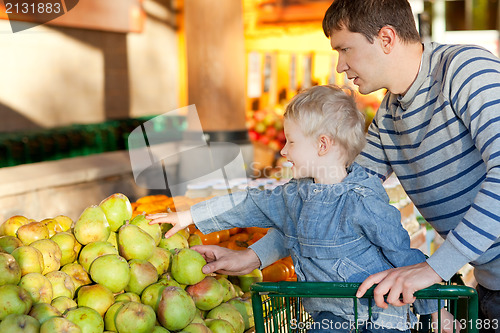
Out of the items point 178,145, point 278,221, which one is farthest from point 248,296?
point 178,145

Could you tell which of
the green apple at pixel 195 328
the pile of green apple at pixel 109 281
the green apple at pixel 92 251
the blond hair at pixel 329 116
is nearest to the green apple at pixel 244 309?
the pile of green apple at pixel 109 281

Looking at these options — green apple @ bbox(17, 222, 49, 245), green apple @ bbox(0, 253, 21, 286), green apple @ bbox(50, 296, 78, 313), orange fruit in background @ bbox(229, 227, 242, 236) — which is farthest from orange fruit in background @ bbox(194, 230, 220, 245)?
green apple @ bbox(0, 253, 21, 286)

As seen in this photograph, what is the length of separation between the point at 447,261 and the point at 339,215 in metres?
0.32

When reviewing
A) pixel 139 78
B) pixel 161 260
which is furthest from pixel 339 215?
pixel 139 78

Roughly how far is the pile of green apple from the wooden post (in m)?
3.45

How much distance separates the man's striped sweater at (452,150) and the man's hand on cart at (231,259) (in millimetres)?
574

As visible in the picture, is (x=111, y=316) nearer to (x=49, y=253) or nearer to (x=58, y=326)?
(x=58, y=326)

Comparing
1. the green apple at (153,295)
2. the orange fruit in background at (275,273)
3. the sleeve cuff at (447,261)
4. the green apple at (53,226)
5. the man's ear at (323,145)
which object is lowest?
the orange fruit in background at (275,273)

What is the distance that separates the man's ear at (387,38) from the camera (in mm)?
1680

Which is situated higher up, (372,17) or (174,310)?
(372,17)

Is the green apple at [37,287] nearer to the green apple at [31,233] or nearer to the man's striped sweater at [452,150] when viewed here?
the green apple at [31,233]

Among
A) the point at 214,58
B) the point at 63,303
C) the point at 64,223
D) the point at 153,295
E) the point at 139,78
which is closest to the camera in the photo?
the point at 63,303

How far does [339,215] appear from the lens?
157cm

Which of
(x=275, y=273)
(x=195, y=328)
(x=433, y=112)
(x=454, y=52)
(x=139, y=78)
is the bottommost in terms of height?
(x=275, y=273)
